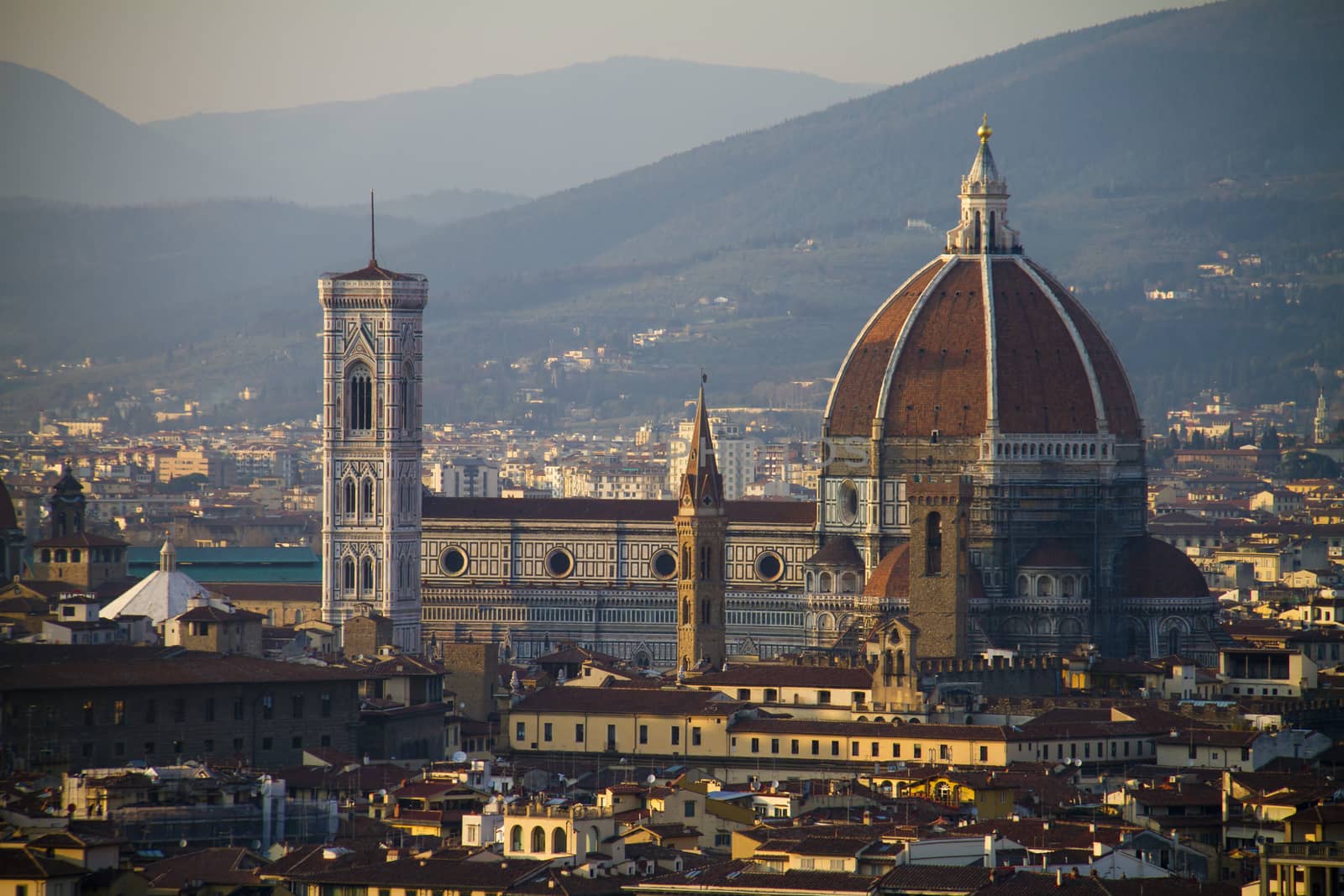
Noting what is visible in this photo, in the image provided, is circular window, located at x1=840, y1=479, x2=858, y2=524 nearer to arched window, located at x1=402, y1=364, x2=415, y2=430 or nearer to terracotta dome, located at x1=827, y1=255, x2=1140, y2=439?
terracotta dome, located at x1=827, y1=255, x2=1140, y2=439

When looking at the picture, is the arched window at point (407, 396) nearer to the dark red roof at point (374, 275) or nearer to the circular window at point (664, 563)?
the dark red roof at point (374, 275)

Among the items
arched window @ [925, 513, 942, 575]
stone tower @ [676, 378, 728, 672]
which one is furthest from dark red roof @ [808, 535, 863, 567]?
arched window @ [925, 513, 942, 575]

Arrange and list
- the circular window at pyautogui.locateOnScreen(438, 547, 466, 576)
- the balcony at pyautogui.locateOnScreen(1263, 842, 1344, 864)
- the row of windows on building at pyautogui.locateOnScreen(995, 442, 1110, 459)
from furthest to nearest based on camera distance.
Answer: the circular window at pyautogui.locateOnScreen(438, 547, 466, 576) < the row of windows on building at pyautogui.locateOnScreen(995, 442, 1110, 459) < the balcony at pyautogui.locateOnScreen(1263, 842, 1344, 864)

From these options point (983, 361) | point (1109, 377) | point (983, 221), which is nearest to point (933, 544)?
point (983, 361)

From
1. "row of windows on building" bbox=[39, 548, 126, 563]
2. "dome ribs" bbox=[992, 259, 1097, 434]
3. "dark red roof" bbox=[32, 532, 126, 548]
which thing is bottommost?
"row of windows on building" bbox=[39, 548, 126, 563]

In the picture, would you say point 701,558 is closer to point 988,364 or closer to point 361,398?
point 988,364

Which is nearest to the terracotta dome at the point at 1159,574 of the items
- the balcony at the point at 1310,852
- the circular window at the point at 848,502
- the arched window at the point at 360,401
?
the circular window at the point at 848,502
